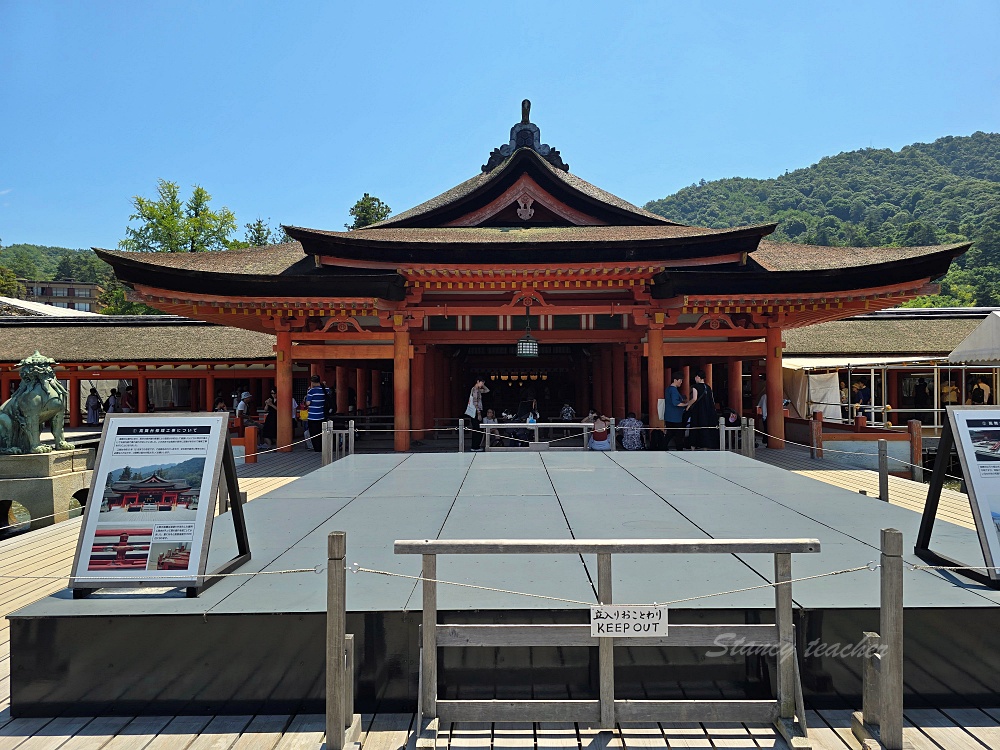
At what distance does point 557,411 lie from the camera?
2608 centimetres

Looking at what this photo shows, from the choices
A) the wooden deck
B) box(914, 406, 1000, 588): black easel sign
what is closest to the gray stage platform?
the wooden deck

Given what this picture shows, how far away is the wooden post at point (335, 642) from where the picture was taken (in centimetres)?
270

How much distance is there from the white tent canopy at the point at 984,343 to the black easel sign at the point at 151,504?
15.5 m

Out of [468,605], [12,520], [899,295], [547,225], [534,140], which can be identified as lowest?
[12,520]

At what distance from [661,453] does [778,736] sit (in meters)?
7.68

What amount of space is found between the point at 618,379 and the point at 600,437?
267 inches

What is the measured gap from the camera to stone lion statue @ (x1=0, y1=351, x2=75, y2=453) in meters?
8.16

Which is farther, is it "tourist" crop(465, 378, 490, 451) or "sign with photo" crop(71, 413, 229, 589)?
"tourist" crop(465, 378, 490, 451)

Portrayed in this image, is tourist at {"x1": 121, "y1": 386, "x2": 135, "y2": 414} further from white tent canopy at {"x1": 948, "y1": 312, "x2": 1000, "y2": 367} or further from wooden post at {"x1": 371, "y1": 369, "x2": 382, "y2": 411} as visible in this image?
white tent canopy at {"x1": 948, "y1": 312, "x2": 1000, "y2": 367}

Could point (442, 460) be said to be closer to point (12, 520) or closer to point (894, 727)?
point (12, 520)

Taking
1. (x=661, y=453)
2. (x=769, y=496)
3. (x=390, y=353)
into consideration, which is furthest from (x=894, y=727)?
(x=390, y=353)

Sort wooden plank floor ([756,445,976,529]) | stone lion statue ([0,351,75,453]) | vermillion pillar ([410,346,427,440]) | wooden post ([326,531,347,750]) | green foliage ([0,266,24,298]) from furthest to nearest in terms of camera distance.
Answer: green foliage ([0,266,24,298]), vermillion pillar ([410,346,427,440]), stone lion statue ([0,351,75,453]), wooden plank floor ([756,445,976,529]), wooden post ([326,531,347,750])

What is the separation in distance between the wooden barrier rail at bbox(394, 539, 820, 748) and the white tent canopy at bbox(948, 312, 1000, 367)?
539 inches

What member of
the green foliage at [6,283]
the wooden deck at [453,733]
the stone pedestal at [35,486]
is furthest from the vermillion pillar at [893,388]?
the green foliage at [6,283]
